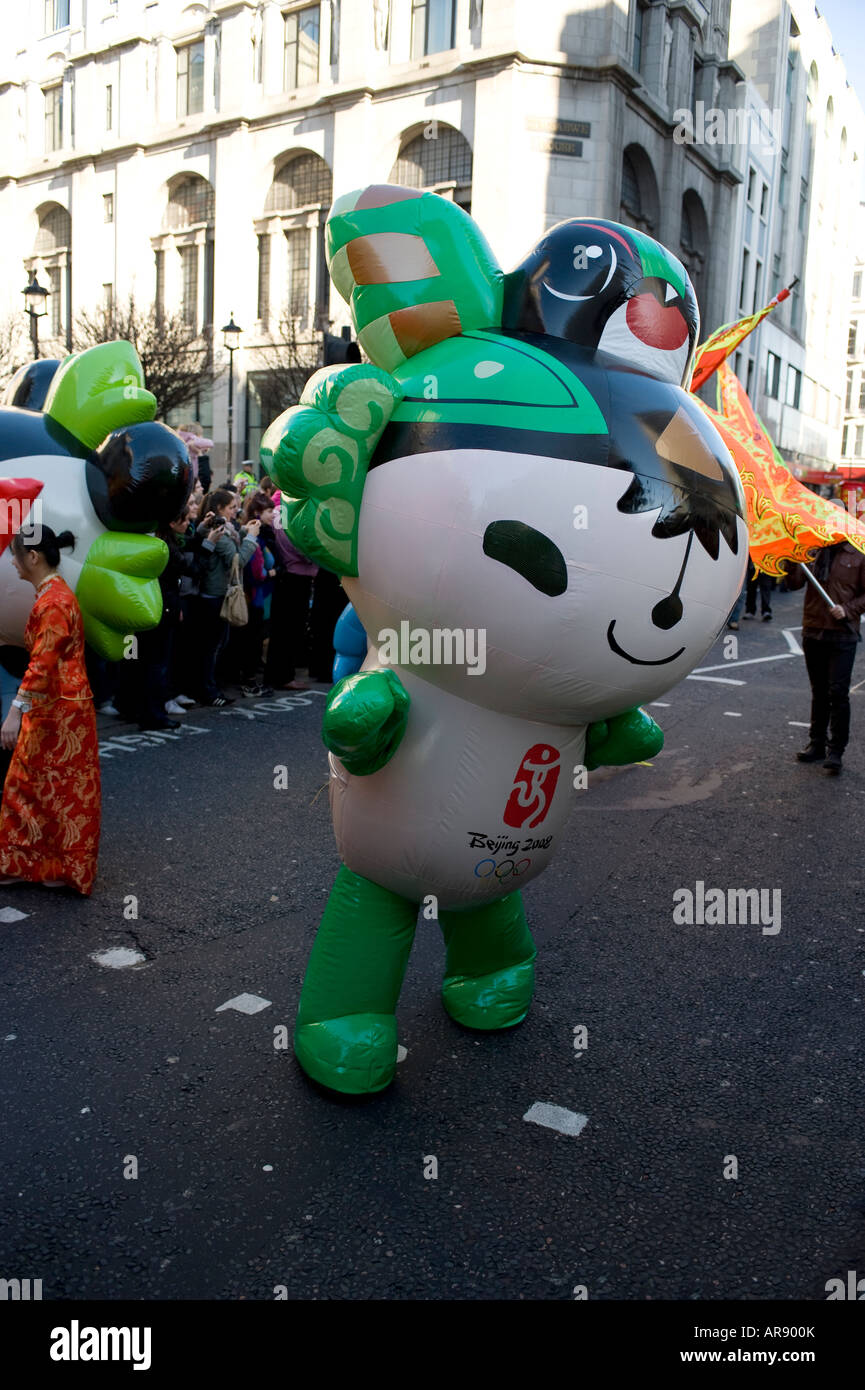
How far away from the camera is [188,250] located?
35375 mm

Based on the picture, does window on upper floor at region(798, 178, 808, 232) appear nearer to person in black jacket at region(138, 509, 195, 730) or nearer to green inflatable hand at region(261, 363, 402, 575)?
person in black jacket at region(138, 509, 195, 730)

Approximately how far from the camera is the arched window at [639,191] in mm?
30797

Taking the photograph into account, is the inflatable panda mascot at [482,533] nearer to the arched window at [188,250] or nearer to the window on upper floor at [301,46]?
the arched window at [188,250]

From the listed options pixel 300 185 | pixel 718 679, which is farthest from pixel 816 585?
pixel 300 185

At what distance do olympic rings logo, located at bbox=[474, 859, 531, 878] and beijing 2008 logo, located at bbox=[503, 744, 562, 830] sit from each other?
137 millimetres

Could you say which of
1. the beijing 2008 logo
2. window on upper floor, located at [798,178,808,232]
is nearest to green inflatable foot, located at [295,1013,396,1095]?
the beijing 2008 logo

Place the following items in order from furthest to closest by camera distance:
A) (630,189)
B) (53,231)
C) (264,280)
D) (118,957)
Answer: (53,231), (264,280), (630,189), (118,957)

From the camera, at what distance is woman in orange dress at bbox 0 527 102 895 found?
468 cm

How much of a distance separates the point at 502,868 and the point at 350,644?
942 mm

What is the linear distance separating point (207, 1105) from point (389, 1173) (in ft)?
2.23

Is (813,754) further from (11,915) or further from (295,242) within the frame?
(295,242)

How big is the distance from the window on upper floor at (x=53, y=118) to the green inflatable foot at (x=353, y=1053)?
45.5 meters

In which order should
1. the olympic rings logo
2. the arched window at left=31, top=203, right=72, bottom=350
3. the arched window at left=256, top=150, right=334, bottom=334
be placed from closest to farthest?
the olympic rings logo, the arched window at left=256, top=150, right=334, bottom=334, the arched window at left=31, top=203, right=72, bottom=350

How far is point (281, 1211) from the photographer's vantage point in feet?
9.09
